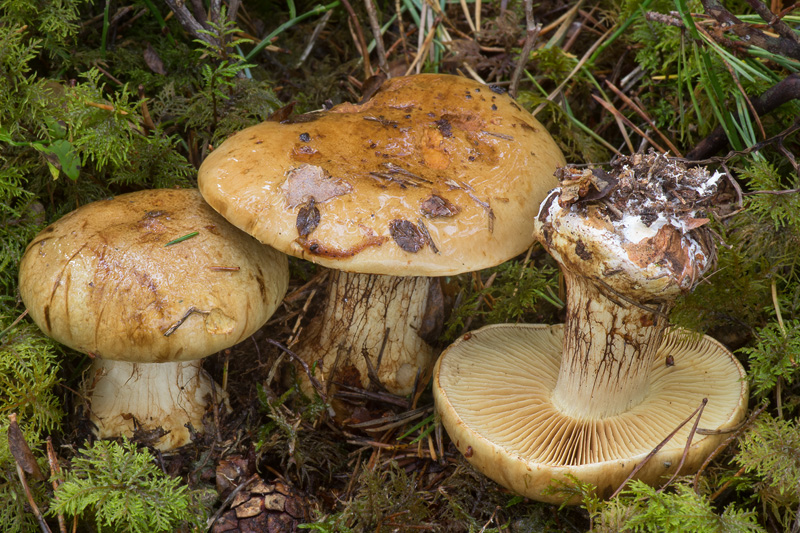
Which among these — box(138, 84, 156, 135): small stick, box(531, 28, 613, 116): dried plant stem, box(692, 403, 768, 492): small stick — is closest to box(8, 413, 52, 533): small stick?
box(138, 84, 156, 135): small stick

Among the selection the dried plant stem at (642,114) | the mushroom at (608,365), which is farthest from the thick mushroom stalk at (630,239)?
the dried plant stem at (642,114)

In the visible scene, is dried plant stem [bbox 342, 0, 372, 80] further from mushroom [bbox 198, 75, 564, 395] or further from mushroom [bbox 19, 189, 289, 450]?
mushroom [bbox 19, 189, 289, 450]

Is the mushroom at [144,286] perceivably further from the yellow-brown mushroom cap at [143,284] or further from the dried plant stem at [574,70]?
the dried plant stem at [574,70]

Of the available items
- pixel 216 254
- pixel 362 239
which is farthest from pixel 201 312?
pixel 362 239

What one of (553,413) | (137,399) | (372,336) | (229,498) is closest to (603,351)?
(553,413)

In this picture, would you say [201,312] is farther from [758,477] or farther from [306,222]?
[758,477]

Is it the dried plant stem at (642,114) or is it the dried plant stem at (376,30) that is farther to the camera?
the dried plant stem at (376,30)
